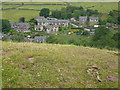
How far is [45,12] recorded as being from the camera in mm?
98250

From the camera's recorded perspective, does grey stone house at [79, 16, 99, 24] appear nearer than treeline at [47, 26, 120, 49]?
No

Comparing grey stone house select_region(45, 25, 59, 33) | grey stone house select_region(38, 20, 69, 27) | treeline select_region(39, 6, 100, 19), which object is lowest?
grey stone house select_region(45, 25, 59, 33)

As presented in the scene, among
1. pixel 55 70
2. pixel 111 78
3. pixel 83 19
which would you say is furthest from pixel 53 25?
pixel 111 78

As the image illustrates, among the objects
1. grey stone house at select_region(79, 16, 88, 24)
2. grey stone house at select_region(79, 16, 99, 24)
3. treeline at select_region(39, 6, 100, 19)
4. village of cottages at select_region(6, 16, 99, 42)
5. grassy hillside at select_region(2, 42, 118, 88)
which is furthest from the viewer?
treeline at select_region(39, 6, 100, 19)

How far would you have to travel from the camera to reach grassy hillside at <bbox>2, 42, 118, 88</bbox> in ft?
27.3

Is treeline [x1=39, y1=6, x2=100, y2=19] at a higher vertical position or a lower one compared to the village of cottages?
higher

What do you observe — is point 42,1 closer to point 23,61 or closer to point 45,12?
point 45,12

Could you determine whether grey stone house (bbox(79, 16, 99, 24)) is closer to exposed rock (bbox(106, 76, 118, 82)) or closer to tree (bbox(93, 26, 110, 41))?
tree (bbox(93, 26, 110, 41))

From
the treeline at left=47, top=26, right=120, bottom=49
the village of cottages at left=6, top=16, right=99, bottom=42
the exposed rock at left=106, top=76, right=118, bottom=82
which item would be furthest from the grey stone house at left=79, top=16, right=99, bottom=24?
the exposed rock at left=106, top=76, right=118, bottom=82

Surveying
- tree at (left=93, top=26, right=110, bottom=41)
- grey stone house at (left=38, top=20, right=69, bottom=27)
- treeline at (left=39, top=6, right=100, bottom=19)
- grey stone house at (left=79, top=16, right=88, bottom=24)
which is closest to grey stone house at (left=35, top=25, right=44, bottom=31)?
grey stone house at (left=38, top=20, right=69, bottom=27)

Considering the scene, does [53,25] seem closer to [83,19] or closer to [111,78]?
[83,19]

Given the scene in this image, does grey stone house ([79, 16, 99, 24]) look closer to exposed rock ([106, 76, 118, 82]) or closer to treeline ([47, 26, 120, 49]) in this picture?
treeline ([47, 26, 120, 49])

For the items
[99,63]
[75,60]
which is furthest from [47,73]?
[99,63]

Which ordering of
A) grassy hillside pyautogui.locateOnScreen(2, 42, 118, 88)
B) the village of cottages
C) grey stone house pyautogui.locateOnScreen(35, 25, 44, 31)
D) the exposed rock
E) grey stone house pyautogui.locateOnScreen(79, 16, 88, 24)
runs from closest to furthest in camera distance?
grassy hillside pyautogui.locateOnScreen(2, 42, 118, 88), the exposed rock, the village of cottages, grey stone house pyautogui.locateOnScreen(35, 25, 44, 31), grey stone house pyautogui.locateOnScreen(79, 16, 88, 24)
